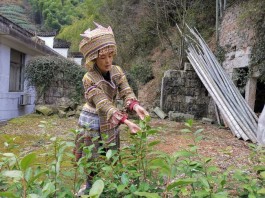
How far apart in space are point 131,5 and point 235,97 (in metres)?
9.59

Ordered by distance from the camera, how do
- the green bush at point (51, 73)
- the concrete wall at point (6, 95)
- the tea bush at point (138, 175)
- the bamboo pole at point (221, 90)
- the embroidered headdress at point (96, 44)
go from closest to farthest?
the tea bush at point (138, 175) < the embroidered headdress at point (96, 44) < the bamboo pole at point (221, 90) < the concrete wall at point (6, 95) < the green bush at point (51, 73)

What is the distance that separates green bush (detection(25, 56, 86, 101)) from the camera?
26.5ft

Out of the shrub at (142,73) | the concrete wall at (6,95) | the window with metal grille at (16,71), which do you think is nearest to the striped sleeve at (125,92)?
the concrete wall at (6,95)

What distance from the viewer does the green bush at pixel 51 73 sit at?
8.09 meters

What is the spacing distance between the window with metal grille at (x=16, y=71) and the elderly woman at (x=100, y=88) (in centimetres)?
653

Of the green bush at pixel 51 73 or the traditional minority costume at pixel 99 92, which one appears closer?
the traditional minority costume at pixel 99 92

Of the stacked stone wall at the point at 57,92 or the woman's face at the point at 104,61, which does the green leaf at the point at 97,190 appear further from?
the stacked stone wall at the point at 57,92

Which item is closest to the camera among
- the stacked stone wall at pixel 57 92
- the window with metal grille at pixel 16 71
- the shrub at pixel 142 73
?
the window with metal grille at pixel 16 71

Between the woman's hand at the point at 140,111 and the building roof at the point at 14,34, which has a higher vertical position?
the building roof at the point at 14,34

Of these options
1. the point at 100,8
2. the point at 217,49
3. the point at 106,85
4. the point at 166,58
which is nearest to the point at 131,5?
the point at 100,8

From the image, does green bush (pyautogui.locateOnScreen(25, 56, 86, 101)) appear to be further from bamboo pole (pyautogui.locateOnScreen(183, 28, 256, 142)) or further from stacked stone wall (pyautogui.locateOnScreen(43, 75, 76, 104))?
bamboo pole (pyautogui.locateOnScreen(183, 28, 256, 142))

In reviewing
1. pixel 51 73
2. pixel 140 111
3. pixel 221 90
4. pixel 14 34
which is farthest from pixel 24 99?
pixel 140 111

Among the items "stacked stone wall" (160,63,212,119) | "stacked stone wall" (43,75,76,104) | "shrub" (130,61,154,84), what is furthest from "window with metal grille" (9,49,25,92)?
"shrub" (130,61,154,84)

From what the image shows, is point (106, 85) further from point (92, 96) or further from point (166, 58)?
point (166, 58)
